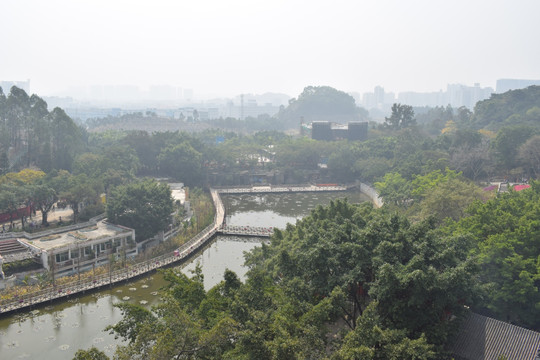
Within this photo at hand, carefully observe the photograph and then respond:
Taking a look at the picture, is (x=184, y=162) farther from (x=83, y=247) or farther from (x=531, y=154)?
(x=531, y=154)

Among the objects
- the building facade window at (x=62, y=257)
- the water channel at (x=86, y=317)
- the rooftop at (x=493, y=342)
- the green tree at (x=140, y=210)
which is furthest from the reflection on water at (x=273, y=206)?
the rooftop at (x=493, y=342)

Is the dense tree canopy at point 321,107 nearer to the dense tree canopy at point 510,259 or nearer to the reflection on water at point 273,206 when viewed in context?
the reflection on water at point 273,206

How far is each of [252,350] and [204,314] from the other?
2.52 m

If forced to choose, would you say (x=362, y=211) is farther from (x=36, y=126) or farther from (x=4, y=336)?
(x=36, y=126)

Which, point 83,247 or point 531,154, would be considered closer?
point 83,247

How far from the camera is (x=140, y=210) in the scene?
2453 cm

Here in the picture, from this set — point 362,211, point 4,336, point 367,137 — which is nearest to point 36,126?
point 4,336

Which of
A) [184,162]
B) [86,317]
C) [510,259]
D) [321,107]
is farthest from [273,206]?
[321,107]

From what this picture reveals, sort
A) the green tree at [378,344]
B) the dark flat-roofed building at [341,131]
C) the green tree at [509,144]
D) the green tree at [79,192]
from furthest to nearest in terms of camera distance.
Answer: the dark flat-roofed building at [341,131]
the green tree at [509,144]
the green tree at [79,192]
the green tree at [378,344]

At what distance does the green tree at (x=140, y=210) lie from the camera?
24.4 metres

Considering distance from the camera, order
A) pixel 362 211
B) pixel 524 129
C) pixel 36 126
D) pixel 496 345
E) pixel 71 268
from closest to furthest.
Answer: pixel 496 345
pixel 362 211
pixel 71 268
pixel 36 126
pixel 524 129

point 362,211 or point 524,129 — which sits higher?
point 524,129

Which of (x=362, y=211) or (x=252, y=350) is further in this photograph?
(x=362, y=211)

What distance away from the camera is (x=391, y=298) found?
1194 centimetres
